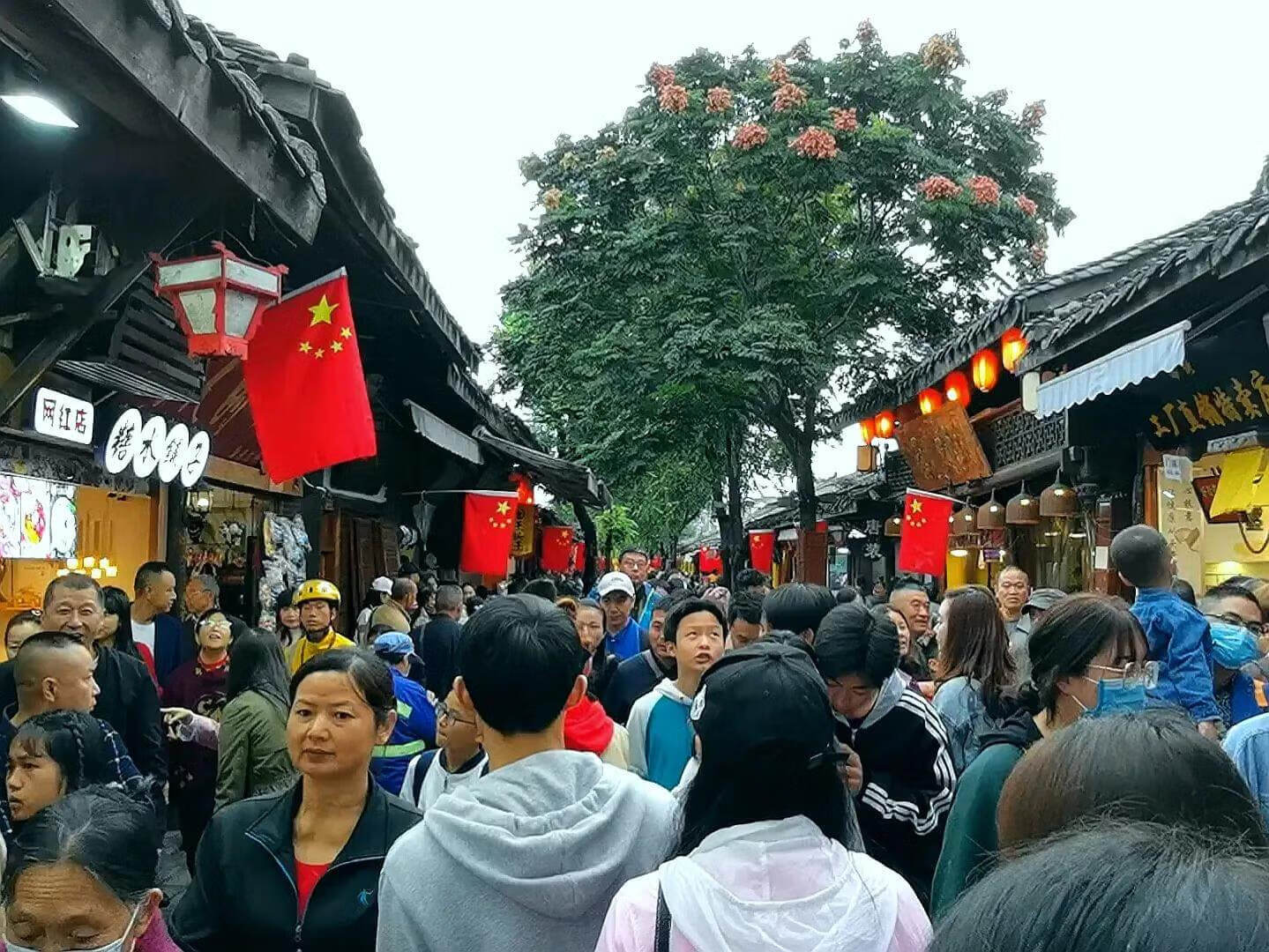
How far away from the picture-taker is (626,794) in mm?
2707

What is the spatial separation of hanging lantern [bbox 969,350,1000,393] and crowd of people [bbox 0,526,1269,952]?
9.30 m

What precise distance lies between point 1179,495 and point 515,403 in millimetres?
18178

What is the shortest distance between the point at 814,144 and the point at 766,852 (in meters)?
19.4

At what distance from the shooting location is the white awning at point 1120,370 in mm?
8469

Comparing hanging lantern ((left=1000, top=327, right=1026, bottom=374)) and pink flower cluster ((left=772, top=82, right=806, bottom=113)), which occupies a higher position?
pink flower cluster ((left=772, top=82, right=806, bottom=113))

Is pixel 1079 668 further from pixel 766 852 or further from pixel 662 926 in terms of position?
pixel 662 926

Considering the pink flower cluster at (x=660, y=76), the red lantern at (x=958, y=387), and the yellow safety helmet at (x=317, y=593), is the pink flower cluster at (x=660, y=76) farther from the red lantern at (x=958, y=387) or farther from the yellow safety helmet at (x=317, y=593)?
the yellow safety helmet at (x=317, y=593)

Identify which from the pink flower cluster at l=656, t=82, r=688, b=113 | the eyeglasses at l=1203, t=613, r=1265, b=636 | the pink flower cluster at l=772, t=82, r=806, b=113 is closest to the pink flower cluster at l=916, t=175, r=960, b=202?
the pink flower cluster at l=772, t=82, r=806, b=113

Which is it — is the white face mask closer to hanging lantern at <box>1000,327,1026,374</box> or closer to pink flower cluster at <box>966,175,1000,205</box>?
hanging lantern at <box>1000,327,1026,374</box>

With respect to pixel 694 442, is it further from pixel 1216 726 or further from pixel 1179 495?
pixel 1216 726

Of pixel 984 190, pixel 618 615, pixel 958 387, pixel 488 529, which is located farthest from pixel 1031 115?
pixel 618 615

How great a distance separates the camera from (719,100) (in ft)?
68.7

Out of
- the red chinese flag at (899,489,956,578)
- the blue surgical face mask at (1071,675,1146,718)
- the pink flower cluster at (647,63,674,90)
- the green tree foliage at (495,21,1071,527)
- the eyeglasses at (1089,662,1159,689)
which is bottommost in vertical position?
the blue surgical face mask at (1071,675,1146,718)

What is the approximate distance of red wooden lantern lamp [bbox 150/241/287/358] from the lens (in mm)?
6812
